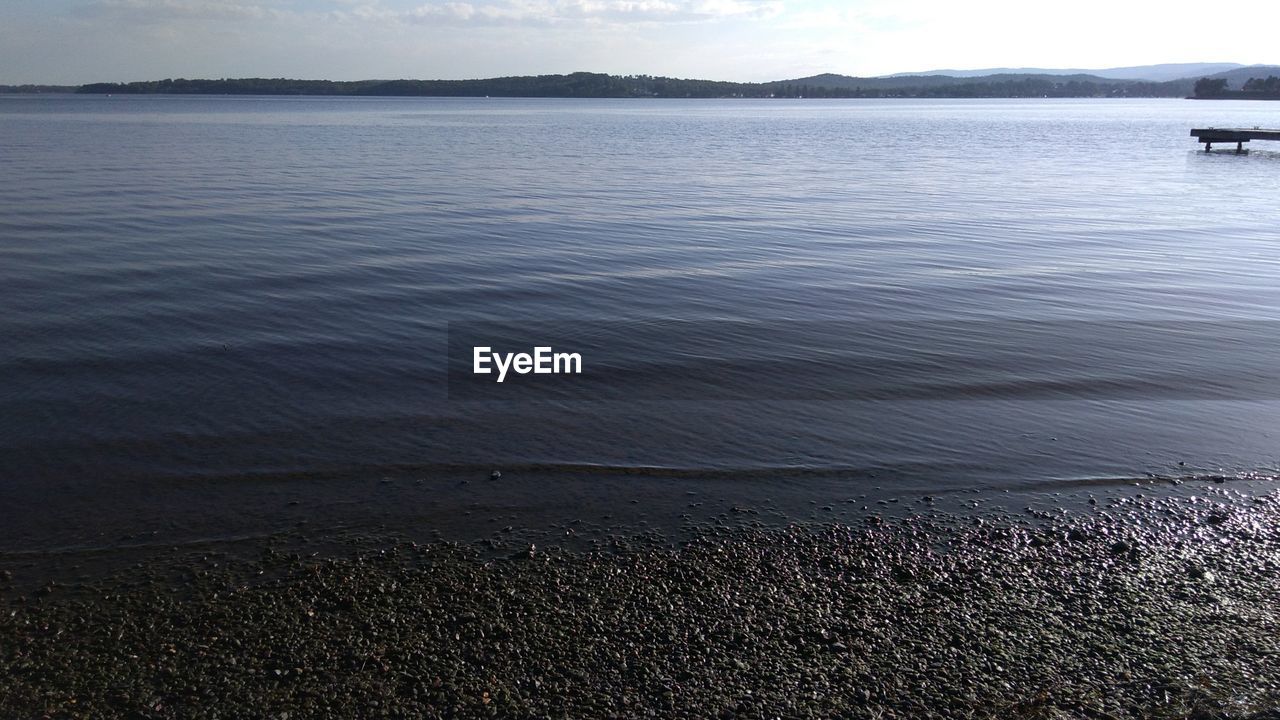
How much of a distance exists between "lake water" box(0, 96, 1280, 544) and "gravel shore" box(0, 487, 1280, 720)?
1.26m

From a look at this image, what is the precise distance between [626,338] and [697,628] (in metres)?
8.40

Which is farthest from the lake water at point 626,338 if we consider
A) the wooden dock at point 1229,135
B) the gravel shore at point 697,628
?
the wooden dock at point 1229,135

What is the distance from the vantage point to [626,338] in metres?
14.3

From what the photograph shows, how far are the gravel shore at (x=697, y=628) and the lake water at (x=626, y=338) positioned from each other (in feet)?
4.15

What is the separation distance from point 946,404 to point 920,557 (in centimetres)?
440

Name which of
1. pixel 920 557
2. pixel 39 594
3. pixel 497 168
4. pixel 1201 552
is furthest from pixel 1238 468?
pixel 497 168

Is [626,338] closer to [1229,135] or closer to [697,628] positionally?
[697,628]

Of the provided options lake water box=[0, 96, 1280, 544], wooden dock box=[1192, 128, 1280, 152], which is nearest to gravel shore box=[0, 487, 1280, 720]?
lake water box=[0, 96, 1280, 544]

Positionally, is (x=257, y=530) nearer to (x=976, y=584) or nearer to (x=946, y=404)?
(x=976, y=584)

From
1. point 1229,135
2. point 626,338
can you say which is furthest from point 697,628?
point 1229,135

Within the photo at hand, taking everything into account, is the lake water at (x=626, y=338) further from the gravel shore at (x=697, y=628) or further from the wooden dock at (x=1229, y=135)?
the wooden dock at (x=1229, y=135)

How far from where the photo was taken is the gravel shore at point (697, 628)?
17.8ft

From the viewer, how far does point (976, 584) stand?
6.75m

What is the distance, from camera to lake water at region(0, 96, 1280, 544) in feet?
30.9
